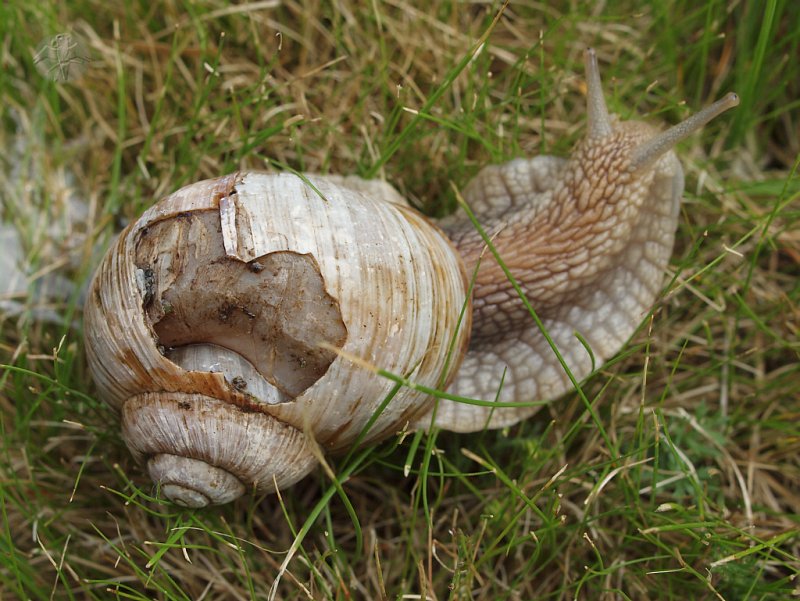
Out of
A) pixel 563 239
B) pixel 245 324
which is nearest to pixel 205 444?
pixel 245 324

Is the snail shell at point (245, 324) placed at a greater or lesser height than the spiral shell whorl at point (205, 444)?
greater

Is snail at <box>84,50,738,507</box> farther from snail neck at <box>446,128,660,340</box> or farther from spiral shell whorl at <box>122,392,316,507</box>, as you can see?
snail neck at <box>446,128,660,340</box>

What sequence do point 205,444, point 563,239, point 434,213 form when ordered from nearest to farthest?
point 205,444, point 563,239, point 434,213

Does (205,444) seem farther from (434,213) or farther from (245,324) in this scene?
(434,213)

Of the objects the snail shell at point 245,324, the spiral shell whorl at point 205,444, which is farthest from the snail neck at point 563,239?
the spiral shell whorl at point 205,444

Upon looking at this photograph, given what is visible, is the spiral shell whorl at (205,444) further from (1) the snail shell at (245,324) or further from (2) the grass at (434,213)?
(2) the grass at (434,213)

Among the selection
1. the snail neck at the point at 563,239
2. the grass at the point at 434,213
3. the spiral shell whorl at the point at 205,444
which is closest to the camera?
the spiral shell whorl at the point at 205,444

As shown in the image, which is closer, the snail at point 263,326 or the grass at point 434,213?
the snail at point 263,326

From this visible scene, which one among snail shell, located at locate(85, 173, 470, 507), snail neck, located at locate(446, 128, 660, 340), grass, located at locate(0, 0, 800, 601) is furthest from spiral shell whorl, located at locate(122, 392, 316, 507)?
snail neck, located at locate(446, 128, 660, 340)

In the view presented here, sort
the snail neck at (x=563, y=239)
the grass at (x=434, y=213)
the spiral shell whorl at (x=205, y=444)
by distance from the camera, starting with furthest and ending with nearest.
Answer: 1. the snail neck at (x=563, y=239)
2. the grass at (x=434, y=213)
3. the spiral shell whorl at (x=205, y=444)

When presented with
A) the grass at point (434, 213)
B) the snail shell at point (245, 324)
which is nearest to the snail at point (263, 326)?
the snail shell at point (245, 324)
